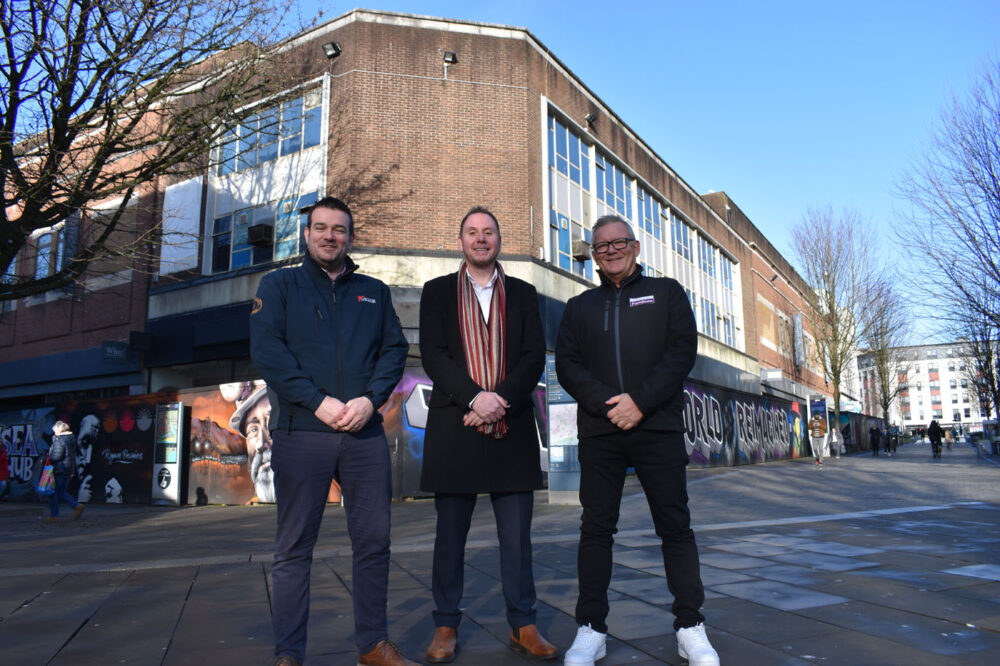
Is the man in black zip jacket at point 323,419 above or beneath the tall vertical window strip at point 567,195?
beneath

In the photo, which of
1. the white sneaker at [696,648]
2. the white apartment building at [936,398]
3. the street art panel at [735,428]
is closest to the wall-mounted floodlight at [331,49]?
the street art panel at [735,428]

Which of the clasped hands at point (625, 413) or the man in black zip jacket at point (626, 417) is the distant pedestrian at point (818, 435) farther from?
the clasped hands at point (625, 413)

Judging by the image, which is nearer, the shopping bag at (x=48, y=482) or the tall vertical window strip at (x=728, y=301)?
the shopping bag at (x=48, y=482)

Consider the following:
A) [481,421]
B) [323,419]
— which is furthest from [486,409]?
[323,419]

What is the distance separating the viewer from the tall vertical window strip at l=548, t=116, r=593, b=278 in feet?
60.5

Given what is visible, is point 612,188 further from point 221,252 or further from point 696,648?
point 696,648

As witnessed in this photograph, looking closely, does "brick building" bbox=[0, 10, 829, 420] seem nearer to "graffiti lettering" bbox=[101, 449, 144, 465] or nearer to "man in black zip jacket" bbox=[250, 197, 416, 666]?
"graffiti lettering" bbox=[101, 449, 144, 465]

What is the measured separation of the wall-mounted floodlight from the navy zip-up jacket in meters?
15.1

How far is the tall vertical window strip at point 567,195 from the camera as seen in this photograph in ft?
60.5

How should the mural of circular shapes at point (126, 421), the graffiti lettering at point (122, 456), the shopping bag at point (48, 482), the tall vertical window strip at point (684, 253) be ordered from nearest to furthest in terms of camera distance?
1. the shopping bag at point (48, 482)
2. the graffiti lettering at point (122, 456)
3. the mural of circular shapes at point (126, 421)
4. the tall vertical window strip at point (684, 253)

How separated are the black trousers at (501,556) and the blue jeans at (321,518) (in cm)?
31

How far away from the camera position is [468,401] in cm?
306

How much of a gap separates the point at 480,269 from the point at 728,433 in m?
23.9

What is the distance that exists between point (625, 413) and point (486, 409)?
613 mm
